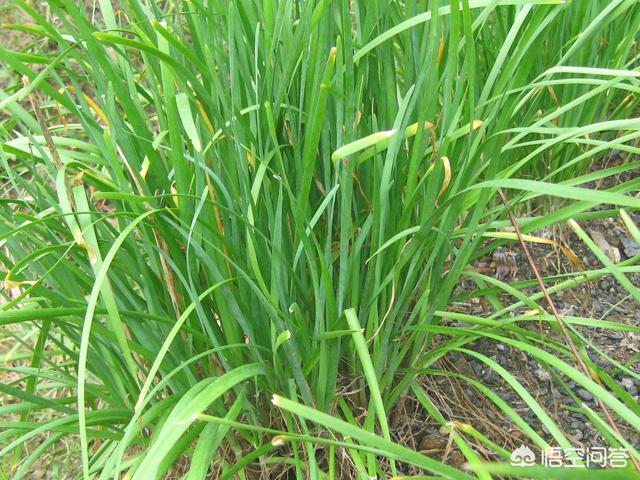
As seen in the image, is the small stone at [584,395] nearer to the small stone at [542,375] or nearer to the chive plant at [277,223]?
the small stone at [542,375]

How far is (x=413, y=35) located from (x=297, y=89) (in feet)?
0.71

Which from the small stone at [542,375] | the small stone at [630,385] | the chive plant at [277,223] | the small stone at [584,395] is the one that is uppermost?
the chive plant at [277,223]

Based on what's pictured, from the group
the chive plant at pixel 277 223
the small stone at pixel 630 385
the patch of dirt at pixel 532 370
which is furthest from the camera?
the small stone at pixel 630 385

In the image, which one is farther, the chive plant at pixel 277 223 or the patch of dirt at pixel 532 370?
the patch of dirt at pixel 532 370

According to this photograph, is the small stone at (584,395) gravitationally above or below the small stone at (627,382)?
above

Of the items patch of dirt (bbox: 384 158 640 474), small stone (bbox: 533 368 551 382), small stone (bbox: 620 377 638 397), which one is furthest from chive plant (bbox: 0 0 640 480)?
small stone (bbox: 620 377 638 397)

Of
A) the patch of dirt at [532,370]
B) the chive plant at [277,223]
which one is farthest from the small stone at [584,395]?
the chive plant at [277,223]

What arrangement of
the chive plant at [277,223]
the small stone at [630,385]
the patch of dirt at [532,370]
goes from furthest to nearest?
the small stone at [630,385] → the patch of dirt at [532,370] → the chive plant at [277,223]

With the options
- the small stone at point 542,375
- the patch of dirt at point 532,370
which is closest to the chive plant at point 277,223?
the patch of dirt at point 532,370

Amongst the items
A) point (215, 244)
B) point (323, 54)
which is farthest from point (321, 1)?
point (215, 244)

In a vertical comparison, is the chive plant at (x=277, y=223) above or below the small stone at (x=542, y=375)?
above

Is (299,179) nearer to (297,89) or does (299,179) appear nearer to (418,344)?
(297,89)

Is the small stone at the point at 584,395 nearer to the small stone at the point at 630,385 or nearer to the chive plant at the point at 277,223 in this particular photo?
the small stone at the point at 630,385

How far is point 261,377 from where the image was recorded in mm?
1022
